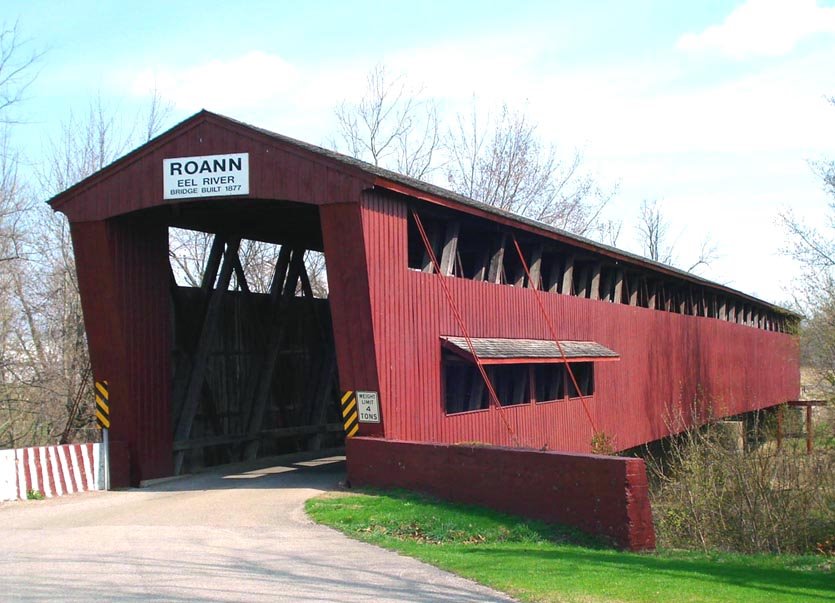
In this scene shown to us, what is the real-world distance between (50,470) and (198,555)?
6.10 metres

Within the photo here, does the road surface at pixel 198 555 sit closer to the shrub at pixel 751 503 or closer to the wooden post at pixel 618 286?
the shrub at pixel 751 503

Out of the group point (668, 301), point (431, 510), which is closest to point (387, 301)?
point (431, 510)

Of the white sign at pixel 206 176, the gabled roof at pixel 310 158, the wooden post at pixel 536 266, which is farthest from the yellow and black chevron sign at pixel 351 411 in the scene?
the wooden post at pixel 536 266

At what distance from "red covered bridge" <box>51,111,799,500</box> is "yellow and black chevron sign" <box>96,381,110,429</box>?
0.11 m

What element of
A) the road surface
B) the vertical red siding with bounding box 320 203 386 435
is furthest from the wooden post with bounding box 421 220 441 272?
the road surface

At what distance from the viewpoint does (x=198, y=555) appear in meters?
9.29

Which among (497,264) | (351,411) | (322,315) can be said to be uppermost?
(497,264)

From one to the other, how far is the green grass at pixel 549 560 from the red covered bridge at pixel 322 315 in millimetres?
2645

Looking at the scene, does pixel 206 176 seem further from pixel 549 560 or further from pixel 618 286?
pixel 618 286

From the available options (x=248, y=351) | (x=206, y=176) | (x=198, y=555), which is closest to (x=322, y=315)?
(x=248, y=351)

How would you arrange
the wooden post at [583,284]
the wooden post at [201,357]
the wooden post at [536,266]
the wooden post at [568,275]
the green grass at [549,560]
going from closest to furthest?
the green grass at [549,560] < the wooden post at [201,357] < the wooden post at [536,266] < the wooden post at [568,275] < the wooden post at [583,284]

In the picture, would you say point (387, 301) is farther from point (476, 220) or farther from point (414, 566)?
point (414, 566)

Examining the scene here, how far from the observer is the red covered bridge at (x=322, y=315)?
14258 millimetres

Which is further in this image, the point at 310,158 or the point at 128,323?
the point at 128,323
